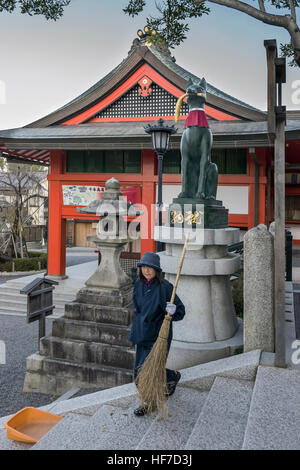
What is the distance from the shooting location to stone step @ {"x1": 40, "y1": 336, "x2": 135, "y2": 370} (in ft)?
20.1

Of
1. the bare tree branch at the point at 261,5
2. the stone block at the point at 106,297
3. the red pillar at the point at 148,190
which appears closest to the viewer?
the bare tree branch at the point at 261,5

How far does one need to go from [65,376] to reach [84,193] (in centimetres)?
777

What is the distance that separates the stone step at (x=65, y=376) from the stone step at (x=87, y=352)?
89 millimetres

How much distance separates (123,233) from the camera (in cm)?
696

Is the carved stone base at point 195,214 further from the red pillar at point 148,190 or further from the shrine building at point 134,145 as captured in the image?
the red pillar at point 148,190

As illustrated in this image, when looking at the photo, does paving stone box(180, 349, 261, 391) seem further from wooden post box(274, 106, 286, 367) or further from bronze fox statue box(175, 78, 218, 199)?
bronze fox statue box(175, 78, 218, 199)

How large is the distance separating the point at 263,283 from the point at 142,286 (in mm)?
1589

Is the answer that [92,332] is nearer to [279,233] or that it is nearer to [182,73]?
[279,233]

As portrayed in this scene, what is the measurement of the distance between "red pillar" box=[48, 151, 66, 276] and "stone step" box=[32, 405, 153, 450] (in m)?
9.98

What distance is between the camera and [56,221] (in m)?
13.4

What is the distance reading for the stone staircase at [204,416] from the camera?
2.90 m

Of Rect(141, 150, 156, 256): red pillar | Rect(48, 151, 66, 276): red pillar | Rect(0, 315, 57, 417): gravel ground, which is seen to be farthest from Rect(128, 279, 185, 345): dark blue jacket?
Rect(48, 151, 66, 276): red pillar

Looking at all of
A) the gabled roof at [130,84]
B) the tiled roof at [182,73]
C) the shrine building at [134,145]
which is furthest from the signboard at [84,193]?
the tiled roof at [182,73]
